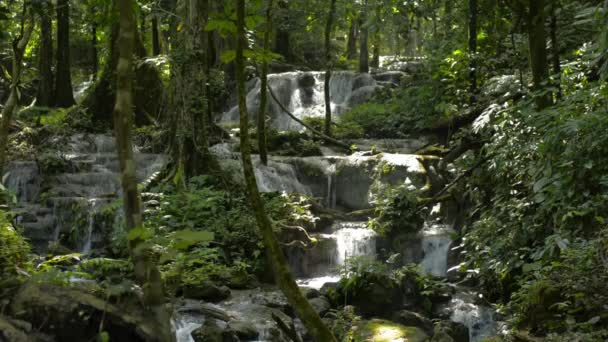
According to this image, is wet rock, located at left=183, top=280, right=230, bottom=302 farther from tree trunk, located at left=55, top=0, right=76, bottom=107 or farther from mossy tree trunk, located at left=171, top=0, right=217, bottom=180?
tree trunk, located at left=55, top=0, right=76, bottom=107

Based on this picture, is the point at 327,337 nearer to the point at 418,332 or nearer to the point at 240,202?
the point at 418,332

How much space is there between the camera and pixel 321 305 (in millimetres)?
8516

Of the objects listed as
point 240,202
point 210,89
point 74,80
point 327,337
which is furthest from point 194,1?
point 74,80

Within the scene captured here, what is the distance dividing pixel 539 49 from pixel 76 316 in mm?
6161

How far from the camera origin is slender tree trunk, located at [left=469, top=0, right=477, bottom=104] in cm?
1231

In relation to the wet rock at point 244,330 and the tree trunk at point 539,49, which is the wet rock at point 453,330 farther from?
the tree trunk at point 539,49

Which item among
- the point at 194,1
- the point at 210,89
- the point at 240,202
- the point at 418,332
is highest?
the point at 194,1

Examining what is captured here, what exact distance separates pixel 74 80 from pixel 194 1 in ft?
55.6

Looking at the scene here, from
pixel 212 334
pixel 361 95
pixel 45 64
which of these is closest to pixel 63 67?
pixel 45 64

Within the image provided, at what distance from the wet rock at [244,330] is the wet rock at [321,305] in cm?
110

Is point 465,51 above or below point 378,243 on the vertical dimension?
above

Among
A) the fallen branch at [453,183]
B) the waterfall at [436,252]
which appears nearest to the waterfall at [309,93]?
the fallen branch at [453,183]

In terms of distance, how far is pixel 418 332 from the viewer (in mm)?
7242

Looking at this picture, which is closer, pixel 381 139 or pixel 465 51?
pixel 465 51
